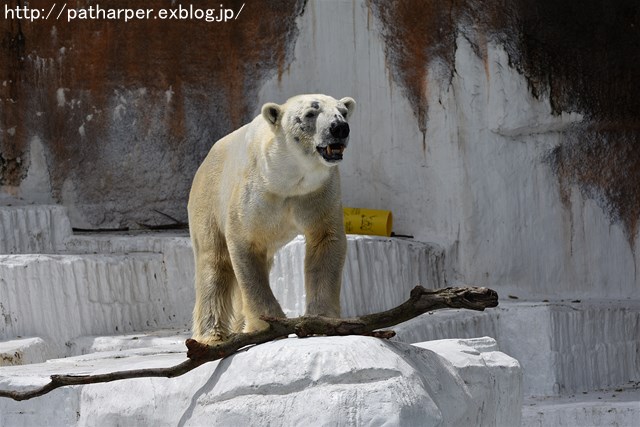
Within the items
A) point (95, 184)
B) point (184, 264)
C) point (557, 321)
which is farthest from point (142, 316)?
point (557, 321)

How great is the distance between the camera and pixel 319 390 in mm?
4570

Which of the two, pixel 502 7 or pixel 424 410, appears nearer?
pixel 424 410

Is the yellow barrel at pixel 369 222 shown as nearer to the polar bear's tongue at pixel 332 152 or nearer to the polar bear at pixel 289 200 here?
the polar bear at pixel 289 200

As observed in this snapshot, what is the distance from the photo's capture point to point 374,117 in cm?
1028

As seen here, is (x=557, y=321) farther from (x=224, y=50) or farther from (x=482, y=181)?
(x=224, y=50)

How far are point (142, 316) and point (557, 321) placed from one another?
3019 mm

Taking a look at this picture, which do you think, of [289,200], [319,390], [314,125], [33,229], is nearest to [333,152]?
[314,125]

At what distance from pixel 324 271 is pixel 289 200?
1.15 ft

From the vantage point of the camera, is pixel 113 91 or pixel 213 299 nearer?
pixel 213 299

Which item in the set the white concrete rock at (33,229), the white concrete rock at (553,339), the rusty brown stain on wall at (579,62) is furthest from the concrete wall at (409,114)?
the white concrete rock at (553,339)

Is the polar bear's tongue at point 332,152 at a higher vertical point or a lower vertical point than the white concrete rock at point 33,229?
higher

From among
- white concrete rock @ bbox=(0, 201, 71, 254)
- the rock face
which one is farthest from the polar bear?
white concrete rock @ bbox=(0, 201, 71, 254)

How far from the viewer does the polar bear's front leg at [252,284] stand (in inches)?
221

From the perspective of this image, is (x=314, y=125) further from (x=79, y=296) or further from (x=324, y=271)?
(x=79, y=296)
